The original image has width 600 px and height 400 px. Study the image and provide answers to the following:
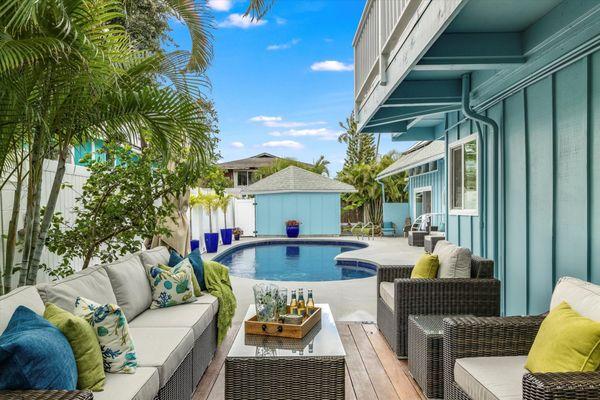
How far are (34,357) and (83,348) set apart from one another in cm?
37

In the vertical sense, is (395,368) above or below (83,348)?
below

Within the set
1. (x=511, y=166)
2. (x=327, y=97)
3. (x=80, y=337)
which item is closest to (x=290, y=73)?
(x=327, y=97)

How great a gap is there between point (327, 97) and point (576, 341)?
37.4 meters

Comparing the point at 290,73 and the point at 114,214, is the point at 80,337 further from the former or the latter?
the point at 290,73

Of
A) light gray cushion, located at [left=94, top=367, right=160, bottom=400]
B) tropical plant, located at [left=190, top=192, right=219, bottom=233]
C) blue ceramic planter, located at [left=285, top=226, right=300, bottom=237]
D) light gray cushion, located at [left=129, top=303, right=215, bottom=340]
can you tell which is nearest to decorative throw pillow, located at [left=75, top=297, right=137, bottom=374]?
light gray cushion, located at [left=94, top=367, right=160, bottom=400]

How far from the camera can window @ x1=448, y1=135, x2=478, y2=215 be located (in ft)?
18.8

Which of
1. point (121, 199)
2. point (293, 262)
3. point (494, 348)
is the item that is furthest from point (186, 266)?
point (293, 262)

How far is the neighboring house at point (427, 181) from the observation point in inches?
477

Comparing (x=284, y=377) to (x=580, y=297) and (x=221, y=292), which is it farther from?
(x=580, y=297)

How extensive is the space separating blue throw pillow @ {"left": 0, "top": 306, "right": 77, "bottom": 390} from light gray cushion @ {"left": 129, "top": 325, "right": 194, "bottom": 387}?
0.64 meters

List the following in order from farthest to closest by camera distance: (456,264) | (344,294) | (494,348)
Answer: (344,294)
(456,264)
(494,348)

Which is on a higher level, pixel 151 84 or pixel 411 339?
pixel 151 84

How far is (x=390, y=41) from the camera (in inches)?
157

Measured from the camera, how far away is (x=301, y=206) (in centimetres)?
1714
